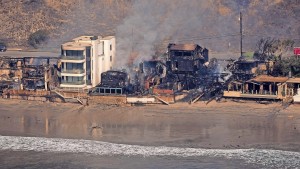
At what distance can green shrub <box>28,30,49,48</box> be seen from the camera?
97.6 meters

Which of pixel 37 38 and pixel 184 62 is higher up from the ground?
pixel 37 38

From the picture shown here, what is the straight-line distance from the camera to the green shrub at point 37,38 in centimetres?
9756

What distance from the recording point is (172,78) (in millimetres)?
76812

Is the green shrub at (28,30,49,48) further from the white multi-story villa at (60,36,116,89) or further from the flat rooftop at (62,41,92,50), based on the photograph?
the flat rooftop at (62,41,92,50)

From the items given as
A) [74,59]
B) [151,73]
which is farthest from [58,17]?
[74,59]

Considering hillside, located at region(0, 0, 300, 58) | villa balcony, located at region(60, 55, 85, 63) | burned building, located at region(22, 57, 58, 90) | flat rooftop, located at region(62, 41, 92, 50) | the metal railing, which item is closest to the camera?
the metal railing

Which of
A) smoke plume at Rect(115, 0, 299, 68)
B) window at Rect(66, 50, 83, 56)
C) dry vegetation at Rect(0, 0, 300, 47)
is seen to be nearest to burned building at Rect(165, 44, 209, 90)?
smoke plume at Rect(115, 0, 299, 68)

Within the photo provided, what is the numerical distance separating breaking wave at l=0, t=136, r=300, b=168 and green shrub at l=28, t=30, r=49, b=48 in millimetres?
39182

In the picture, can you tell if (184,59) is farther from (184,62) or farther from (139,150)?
(139,150)

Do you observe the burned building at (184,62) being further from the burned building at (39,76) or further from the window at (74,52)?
the burned building at (39,76)

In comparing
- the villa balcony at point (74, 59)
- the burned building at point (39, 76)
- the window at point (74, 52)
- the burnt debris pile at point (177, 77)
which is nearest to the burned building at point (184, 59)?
the burnt debris pile at point (177, 77)

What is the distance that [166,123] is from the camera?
63.8 m

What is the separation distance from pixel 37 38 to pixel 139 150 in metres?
45.4

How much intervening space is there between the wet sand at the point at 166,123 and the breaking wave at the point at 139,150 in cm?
144
